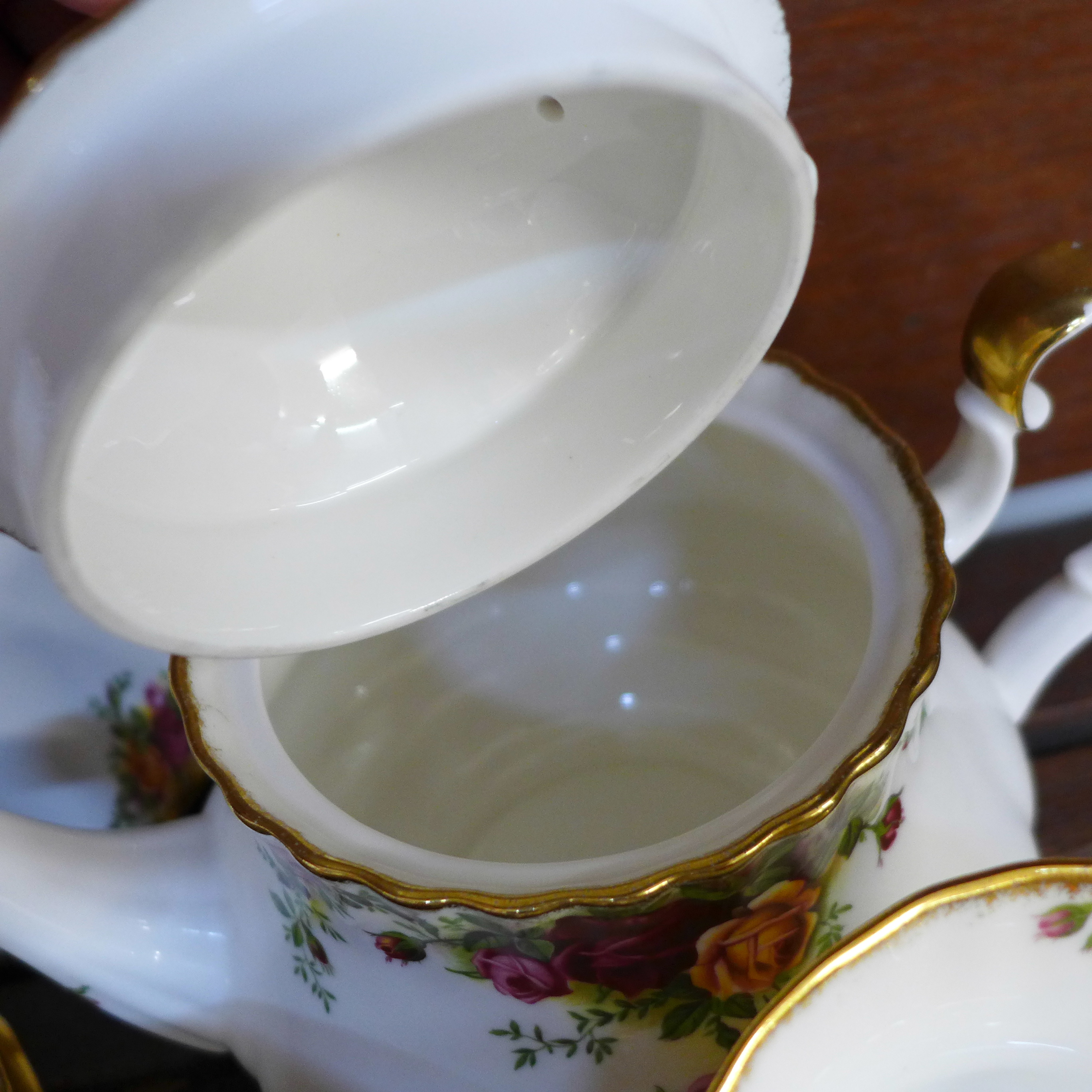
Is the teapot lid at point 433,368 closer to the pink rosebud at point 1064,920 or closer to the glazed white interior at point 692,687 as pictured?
the glazed white interior at point 692,687

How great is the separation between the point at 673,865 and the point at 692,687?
21 centimetres

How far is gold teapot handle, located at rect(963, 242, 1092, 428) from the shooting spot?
0.97 feet

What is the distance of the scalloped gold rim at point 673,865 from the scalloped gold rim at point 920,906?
0.03 m

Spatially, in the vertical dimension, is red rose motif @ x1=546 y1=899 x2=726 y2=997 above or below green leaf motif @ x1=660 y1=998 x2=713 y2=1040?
above

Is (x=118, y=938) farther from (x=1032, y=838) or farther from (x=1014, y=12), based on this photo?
(x=1014, y=12)

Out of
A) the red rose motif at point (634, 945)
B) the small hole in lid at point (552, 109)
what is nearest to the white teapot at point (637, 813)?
the red rose motif at point (634, 945)

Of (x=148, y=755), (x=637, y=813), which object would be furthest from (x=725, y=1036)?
(x=148, y=755)

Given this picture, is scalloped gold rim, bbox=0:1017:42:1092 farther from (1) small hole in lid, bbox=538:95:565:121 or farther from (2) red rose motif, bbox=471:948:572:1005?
(1) small hole in lid, bbox=538:95:565:121

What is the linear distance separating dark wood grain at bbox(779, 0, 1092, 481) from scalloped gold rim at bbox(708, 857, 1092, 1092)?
0.27 metres

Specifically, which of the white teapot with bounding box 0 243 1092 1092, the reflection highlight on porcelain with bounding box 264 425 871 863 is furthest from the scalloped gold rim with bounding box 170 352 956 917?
the reflection highlight on porcelain with bounding box 264 425 871 863

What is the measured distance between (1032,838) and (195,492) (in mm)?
259

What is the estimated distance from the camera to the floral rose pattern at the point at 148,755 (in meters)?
0.43

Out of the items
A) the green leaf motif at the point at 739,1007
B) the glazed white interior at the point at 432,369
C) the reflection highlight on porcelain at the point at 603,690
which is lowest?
the reflection highlight on porcelain at the point at 603,690

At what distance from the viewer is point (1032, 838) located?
34cm
